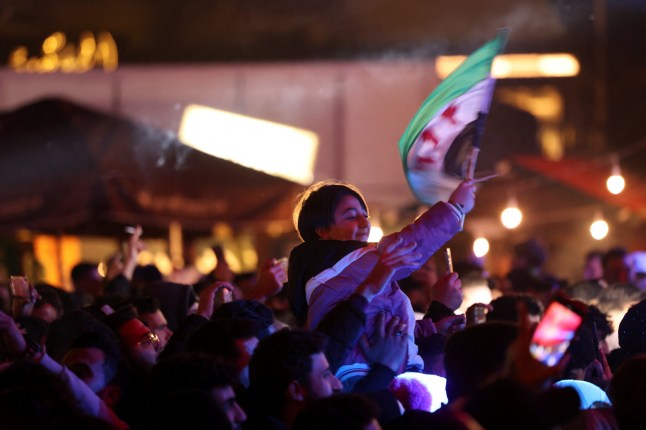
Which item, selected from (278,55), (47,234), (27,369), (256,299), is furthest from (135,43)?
(27,369)

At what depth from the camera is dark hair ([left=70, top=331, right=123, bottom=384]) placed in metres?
4.79

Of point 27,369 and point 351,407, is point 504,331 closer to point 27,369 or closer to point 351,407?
point 351,407

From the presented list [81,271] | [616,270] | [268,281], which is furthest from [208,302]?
[616,270]

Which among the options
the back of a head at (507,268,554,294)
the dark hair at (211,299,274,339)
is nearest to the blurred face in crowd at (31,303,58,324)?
the dark hair at (211,299,274,339)

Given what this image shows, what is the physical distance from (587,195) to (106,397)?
11619 millimetres

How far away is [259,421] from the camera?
4230 mm

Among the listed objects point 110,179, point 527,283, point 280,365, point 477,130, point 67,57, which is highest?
point 67,57

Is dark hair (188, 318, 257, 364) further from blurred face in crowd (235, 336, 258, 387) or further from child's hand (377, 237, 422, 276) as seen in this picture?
child's hand (377, 237, 422, 276)

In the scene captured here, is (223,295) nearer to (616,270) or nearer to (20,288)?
(20,288)

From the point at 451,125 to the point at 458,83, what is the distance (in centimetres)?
21

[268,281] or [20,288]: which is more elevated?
[268,281]

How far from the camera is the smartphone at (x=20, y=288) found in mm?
→ 6570

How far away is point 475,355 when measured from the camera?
4.10 m

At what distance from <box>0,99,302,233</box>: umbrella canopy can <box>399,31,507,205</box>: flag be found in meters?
6.83
